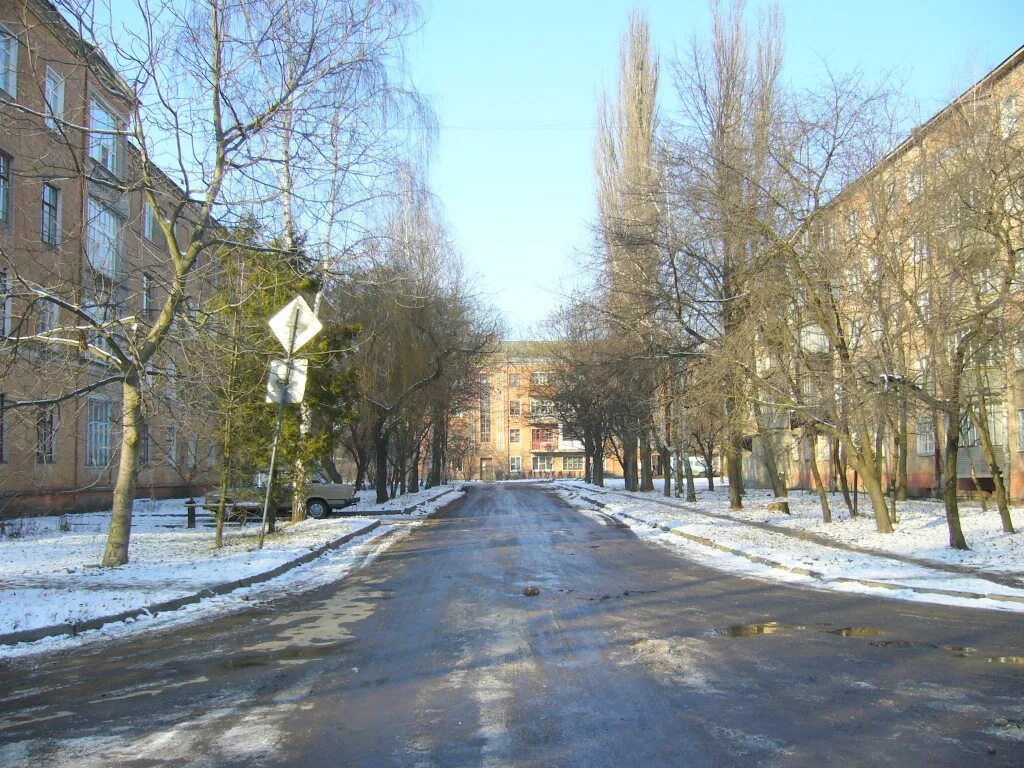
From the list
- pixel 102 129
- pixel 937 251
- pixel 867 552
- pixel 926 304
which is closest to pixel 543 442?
pixel 867 552

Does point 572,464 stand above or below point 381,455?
below

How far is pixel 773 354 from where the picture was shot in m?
19.3

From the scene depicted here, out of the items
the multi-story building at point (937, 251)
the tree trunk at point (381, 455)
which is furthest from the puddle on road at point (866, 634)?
the tree trunk at point (381, 455)

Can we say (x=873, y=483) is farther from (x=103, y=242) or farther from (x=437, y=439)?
(x=437, y=439)

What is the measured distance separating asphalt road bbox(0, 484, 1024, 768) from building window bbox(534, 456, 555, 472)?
93.5m

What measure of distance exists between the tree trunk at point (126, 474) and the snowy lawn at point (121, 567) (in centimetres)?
34

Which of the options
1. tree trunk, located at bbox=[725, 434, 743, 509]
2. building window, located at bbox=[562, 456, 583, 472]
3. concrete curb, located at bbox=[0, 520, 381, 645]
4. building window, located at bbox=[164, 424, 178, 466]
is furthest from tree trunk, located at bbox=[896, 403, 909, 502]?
building window, located at bbox=[562, 456, 583, 472]

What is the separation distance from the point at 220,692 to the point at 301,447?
548 inches

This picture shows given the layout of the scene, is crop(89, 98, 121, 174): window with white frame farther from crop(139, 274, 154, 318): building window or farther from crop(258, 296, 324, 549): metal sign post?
crop(258, 296, 324, 549): metal sign post

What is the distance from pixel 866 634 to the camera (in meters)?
8.41

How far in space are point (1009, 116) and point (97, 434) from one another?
29546 mm

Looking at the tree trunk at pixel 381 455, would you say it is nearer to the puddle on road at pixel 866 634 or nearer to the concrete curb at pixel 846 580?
the concrete curb at pixel 846 580

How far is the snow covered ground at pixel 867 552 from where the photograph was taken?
11422 millimetres

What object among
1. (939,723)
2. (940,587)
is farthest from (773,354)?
(939,723)
